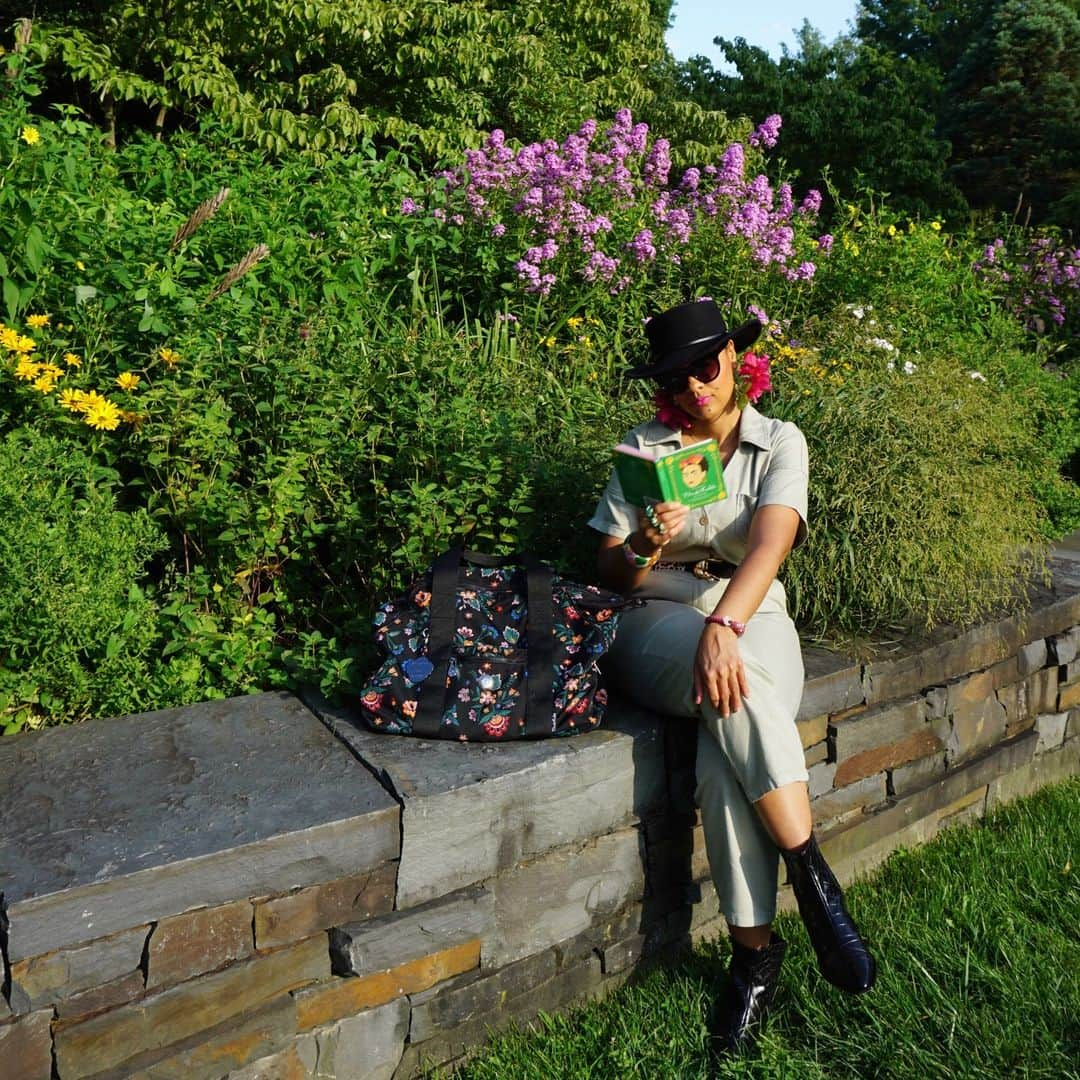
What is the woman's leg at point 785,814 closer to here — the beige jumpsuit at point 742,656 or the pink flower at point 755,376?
the beige jumpsuit at point 742,656

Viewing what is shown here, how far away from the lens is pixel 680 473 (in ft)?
8.34

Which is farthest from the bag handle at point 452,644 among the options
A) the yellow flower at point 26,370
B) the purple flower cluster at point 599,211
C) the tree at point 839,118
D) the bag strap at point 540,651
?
the tree at point 839,118

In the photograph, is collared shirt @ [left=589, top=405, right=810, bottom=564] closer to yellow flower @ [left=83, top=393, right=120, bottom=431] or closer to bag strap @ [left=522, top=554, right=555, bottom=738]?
bag strap @ [left=522, top=554, right=555, bottom=738]

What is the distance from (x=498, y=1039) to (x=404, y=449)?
150 centimetres

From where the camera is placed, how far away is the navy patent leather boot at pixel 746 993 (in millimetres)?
2359

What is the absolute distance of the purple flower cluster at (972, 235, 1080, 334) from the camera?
7.79m

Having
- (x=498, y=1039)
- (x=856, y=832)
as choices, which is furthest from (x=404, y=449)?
(x=856, y=832)

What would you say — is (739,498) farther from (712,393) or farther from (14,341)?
(14,341)

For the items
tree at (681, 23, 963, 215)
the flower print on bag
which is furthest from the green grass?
tree at (681, 23, 963, 215)

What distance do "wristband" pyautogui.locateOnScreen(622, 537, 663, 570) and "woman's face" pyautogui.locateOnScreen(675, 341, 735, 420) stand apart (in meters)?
0.39

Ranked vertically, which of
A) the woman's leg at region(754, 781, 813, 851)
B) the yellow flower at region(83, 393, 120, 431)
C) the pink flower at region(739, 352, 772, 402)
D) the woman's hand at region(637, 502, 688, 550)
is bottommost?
the woman's leg at region(754, 781, 813, 851)

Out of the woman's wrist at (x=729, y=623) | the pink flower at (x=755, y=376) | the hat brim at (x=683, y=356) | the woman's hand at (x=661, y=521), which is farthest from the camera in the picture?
the pink flower at (x=755, y=376)

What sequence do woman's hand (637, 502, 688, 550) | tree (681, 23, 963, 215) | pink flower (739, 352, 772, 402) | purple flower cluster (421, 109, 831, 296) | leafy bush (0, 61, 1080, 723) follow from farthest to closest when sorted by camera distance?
tree (681, 23, 963, 215)
purple flower cluster (421, 109, 831, 296)
pink flower (739, 352, 772, 402)
leafy bush (0, 61, 1080, 723)
woman's hand (637, 502, 688, 550)

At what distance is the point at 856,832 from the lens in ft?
10.3
